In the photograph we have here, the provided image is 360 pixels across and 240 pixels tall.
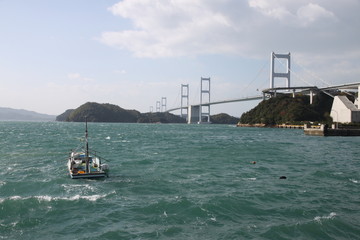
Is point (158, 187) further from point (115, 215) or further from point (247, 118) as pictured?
point (247, 118)

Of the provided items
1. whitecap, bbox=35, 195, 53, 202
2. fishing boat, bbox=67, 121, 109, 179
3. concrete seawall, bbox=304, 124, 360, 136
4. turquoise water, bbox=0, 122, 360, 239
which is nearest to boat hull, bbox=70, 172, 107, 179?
fishing boat, bbox=67, 121, 109, 179

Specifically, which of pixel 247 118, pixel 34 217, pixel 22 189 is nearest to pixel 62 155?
pixel 22 189

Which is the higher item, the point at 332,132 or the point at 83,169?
the point at 332,132

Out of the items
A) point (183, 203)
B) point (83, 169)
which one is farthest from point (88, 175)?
point (183, 203)

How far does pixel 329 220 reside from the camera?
12594 millimetres

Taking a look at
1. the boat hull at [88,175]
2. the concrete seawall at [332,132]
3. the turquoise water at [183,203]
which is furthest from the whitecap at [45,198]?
the concrete seawall at [332,132]

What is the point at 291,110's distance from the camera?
11062 centimetres

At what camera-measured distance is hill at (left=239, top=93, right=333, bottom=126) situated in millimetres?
107438

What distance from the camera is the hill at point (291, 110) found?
107m

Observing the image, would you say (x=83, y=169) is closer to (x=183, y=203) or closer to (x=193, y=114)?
(x=183, y=203)

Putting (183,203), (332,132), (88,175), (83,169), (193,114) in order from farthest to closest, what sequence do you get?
(193,114), (332,132), (83,169), (88,175), (183,203)

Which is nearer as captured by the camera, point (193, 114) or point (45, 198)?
point (45, 198)

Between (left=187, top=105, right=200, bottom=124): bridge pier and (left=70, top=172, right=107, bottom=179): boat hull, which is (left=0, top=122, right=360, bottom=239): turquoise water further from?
(left=187, top=105, right=200, bottom=124): bridge pier

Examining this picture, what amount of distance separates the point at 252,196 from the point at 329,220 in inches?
158
